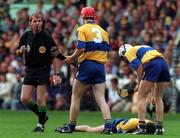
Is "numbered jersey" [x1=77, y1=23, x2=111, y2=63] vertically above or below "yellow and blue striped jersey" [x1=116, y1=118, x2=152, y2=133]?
above

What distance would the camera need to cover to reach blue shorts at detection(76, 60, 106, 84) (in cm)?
1689

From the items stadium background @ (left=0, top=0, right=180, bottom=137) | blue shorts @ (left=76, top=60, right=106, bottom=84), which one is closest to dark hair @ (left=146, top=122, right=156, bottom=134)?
blue shorts @ (left=76, top=60, right=106, bottom=84)

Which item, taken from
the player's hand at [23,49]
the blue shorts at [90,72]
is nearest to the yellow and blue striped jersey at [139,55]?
the blue shorts at [90,72]

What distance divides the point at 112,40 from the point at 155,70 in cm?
1317

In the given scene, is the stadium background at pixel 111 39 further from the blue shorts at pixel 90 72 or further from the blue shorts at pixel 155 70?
the blue shorts at pixel 155 70

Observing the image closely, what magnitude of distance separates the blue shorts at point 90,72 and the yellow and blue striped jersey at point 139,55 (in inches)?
23.5

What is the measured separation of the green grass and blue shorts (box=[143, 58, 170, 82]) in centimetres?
110

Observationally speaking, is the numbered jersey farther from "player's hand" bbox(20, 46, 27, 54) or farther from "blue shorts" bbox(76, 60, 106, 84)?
"player's hand" bbox(20, 46, 27, 54)

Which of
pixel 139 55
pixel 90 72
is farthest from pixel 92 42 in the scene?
pixel 139 55

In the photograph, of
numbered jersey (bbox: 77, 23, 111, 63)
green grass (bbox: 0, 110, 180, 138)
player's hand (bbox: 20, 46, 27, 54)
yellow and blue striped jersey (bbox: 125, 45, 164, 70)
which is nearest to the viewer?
green grass (bbox: 0, 110, 180, 138)

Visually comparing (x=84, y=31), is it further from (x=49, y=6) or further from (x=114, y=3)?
(x=49, y=6)

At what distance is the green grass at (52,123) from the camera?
53.4 feet

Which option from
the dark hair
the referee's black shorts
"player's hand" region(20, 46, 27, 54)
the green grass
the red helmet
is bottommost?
the green grass

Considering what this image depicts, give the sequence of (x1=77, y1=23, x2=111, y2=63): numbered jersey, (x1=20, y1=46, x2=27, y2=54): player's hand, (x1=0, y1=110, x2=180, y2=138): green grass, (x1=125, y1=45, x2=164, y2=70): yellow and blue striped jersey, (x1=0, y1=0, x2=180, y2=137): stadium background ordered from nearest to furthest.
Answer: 1. (x1=0, y1=110, x2=180, y2=138): green grass
2. (x1=77, y1=23, x2=111, y2=63): numbered jersey
3. (x1=125, y1=45, x2=164, y2=70): yellow and blue striped jersey
4. (x1=20, y1=46, x2=27, y2=54): player's hand
5. (x1=0, y1=0, x2=180, y2=137): stadium background
